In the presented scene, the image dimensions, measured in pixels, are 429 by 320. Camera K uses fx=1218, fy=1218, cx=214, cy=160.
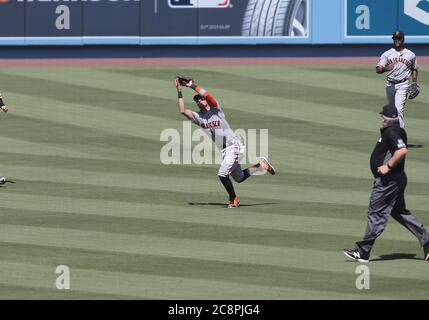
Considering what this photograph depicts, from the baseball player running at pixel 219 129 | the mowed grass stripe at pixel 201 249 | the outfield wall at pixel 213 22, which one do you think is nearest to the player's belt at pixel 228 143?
the baseball player running at pixel 219 129

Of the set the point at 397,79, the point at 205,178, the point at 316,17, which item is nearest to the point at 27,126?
the point at 205,178

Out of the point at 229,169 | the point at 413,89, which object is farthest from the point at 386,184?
the point at 413,89

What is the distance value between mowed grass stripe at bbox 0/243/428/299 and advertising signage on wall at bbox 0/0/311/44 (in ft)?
54.4

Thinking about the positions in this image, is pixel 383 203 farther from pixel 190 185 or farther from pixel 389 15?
pixel 389 15

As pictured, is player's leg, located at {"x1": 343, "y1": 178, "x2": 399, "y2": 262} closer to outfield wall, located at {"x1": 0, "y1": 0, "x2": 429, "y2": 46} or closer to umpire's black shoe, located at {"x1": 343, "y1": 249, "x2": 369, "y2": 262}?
umpire's black shoe, located at {"x1": 343, "y1": 249, "x2": 369, "y2": 262}

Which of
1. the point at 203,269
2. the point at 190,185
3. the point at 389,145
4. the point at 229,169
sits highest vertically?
the point at 389,145

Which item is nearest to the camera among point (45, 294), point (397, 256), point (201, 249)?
point (45, 294)

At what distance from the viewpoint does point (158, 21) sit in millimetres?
32312

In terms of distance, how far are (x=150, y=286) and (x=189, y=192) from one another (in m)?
6.75

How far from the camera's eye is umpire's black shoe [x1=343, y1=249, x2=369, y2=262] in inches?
593

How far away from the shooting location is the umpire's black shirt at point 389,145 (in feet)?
48.1

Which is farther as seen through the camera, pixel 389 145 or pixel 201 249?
pixel 201 249

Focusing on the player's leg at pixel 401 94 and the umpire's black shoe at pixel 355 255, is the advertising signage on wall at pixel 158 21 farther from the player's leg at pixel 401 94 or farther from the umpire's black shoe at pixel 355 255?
the umpire's black shoe at pixel 355 255

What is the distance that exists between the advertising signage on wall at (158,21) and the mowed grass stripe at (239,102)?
1.50m
